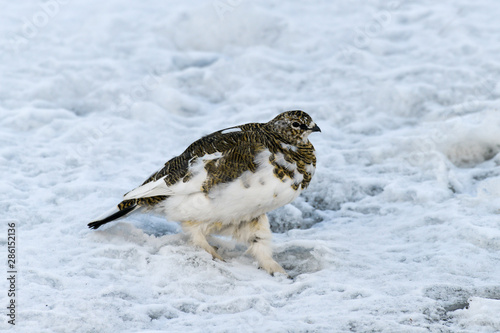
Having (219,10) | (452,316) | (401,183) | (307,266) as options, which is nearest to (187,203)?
(307,266)

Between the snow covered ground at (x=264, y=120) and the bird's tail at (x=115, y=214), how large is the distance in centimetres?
10

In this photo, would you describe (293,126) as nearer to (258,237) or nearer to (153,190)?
(258,237)

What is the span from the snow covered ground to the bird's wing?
40 centimetres

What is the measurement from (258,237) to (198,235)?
40cm

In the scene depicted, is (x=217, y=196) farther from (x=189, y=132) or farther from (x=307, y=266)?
(x=189, y=132)

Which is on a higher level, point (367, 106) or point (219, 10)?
point (219, 10)

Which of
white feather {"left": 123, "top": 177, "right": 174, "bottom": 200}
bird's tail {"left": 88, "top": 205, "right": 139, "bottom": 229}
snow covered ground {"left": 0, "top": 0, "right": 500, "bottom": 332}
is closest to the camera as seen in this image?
snow covered ground {"left": 0, "top": 0, "right": 500, "bottom": 332}

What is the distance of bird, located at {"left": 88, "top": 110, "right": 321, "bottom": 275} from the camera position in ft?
12.5

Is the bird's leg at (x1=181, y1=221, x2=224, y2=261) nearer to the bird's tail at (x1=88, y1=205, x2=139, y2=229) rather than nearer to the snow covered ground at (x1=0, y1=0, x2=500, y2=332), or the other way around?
the snow covered ground at (x1=0, y1=0, x2=500, y2=332)

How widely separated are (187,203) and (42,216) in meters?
1.28

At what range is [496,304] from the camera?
10.6 ft

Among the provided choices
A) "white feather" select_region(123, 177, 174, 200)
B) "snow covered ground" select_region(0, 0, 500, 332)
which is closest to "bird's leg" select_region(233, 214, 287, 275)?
"snow covered ground" select_region(0, 0, 500, 332)

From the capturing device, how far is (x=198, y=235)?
4098 mm

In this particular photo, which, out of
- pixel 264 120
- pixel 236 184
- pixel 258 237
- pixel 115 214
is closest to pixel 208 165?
pixel 236 184
